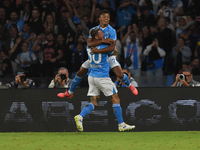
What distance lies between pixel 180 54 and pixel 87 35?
8.56 ft

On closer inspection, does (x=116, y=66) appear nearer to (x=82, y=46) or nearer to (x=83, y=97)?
(x=83, y=97)

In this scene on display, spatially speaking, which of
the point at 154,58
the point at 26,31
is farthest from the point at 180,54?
the point at 26,31

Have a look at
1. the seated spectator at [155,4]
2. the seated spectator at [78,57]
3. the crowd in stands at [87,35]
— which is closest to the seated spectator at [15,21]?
the crowd in stands at [87,35]

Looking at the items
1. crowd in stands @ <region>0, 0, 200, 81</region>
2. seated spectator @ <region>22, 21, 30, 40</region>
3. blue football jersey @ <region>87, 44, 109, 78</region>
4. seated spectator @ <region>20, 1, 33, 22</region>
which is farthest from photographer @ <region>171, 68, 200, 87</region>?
seated spectator @ <region>20, 1, 33, 22</region>

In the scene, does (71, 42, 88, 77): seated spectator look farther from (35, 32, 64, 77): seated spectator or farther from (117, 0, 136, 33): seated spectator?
A: (117, 0, 136, 33): seated spectator

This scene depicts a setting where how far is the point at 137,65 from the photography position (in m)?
9.38

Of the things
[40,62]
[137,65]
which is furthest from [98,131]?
[40,62]

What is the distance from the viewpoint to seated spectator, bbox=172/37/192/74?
938 centimetres

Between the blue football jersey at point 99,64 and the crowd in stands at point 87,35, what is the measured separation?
3214 mm

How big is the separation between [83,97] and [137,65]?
9.29 feet

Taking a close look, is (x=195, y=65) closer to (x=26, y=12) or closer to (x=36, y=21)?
(x=36, y=21)

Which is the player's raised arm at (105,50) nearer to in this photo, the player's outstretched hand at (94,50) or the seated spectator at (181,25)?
the player's outstretched hand at (94,50)

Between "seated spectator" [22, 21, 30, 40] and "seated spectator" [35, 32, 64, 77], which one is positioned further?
"seated spectator" [22, 21, 30, 40]

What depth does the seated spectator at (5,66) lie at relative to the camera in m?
9.77
